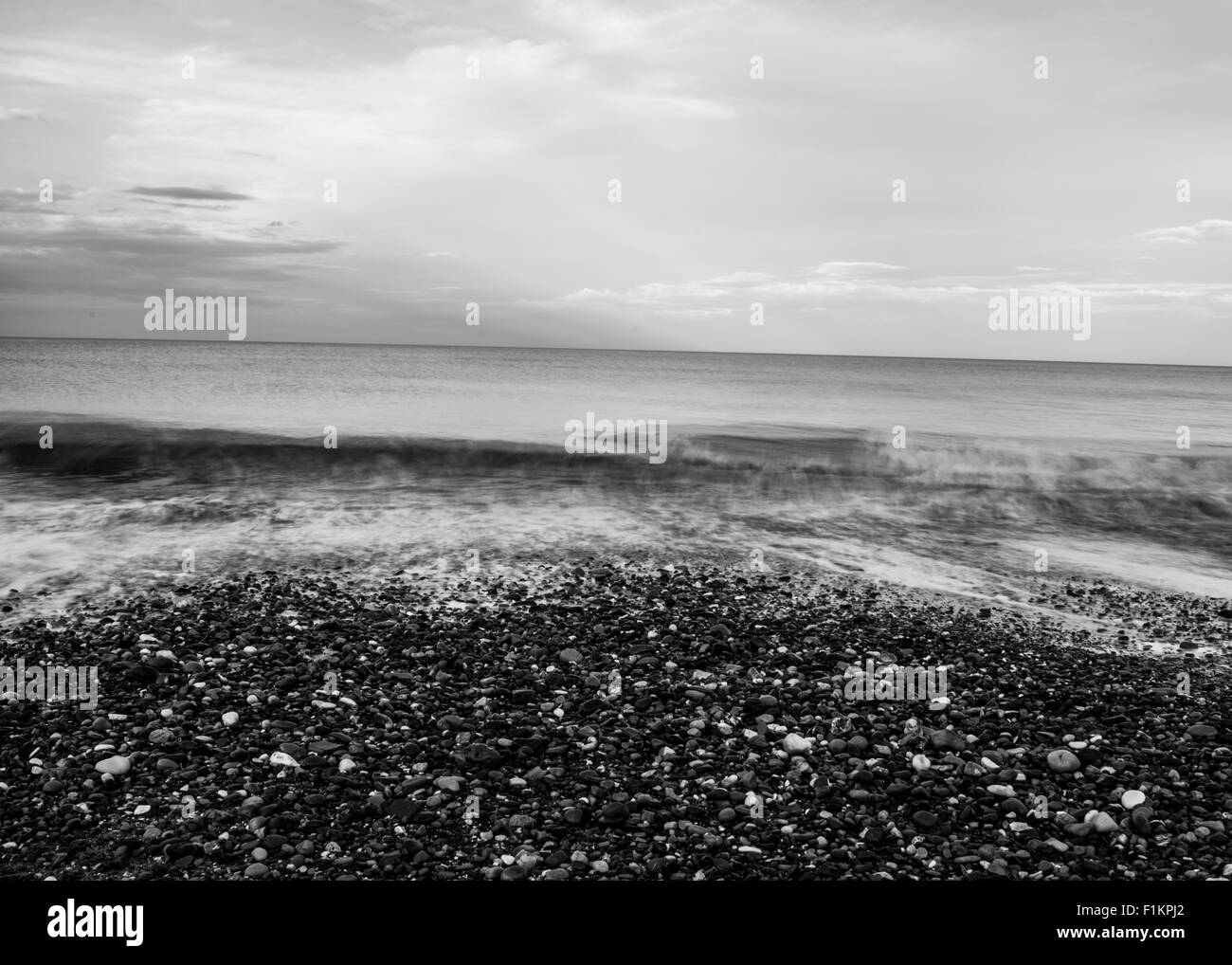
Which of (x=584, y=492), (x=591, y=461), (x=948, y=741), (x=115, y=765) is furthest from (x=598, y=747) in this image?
(x=591, y=461)

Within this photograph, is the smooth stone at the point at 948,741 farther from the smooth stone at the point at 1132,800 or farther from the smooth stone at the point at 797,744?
the smooth stone at the point at 1132,800

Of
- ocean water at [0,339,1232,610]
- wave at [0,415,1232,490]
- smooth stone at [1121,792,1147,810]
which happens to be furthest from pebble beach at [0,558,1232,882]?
wave at [0,415,1232,490]

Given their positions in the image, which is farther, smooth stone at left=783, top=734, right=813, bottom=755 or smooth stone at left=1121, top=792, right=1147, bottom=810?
smooth stone at left=783, top=734, right=813, bottom=755

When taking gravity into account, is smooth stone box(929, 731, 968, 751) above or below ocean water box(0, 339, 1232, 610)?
below

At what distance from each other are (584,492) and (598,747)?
12.4 metres

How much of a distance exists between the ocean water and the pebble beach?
2.74 metres

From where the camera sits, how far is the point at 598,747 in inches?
258

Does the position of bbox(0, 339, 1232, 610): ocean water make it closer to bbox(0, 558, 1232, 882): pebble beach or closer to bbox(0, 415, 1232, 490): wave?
bbox(0, 415, 1232, 490): wave

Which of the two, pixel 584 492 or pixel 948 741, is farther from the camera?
pixel 584 492

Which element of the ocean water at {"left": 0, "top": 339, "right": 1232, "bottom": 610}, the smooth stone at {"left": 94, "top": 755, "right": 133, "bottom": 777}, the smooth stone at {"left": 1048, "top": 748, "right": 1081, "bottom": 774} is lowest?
the smooth stone at {"left": 1048, "top": 748, "right": 1081, "bottom": 774}

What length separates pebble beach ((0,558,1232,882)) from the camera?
5.32 m

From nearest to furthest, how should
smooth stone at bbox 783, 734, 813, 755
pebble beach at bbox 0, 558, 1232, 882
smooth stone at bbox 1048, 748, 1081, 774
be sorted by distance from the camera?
pebble beach at bbox 0, 558, 1232, 882
smooth stone at bbox 1048, 748, 1081, 774
smooth stone at bbox 783, 734, 813, 755

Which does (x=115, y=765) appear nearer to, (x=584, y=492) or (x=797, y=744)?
(x=797, y=744)

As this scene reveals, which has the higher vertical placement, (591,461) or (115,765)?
(591,461)
